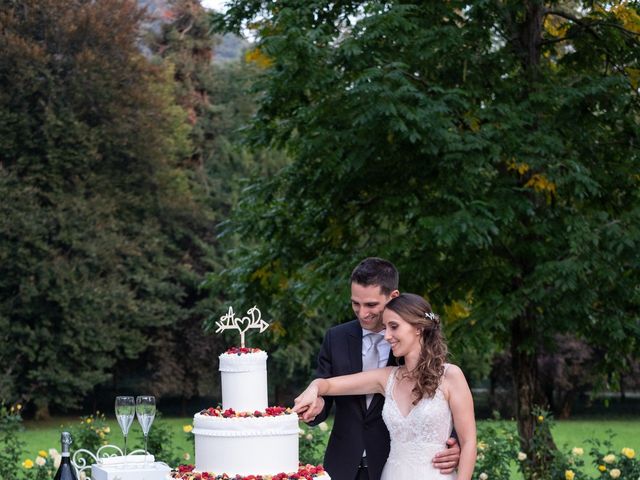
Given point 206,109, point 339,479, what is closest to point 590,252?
point 339,479

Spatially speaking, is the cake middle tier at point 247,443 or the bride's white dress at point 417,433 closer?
the cake middle tier at point 247,443

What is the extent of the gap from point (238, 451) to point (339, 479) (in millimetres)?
594

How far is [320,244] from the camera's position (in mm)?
12812

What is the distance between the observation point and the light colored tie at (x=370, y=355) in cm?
518

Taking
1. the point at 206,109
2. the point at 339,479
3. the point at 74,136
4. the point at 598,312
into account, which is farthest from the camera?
the point at 206,109

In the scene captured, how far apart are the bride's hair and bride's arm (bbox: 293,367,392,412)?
0.68 feet

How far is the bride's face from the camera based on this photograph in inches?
187

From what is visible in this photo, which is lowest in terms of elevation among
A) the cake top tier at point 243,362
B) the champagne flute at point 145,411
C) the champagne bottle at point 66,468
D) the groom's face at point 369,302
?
the champagne bottle at point 66,468

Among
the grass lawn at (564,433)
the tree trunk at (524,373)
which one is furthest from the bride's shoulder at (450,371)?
the grass lawn at (564,433)

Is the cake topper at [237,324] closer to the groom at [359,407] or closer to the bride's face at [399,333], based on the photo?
the groom at [359,407]

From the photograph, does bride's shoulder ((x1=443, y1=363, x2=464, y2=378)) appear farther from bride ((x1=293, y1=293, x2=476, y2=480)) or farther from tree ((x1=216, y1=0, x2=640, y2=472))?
tree ((x1=216, y1=0, x2=640, y2=472))

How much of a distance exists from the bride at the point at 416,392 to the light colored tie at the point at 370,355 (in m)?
0.12

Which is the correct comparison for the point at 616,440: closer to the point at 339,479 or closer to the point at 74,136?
the point at 74,136

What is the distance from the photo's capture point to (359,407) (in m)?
5.15
